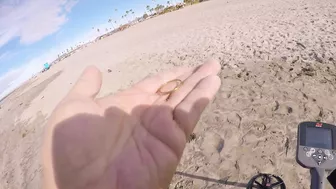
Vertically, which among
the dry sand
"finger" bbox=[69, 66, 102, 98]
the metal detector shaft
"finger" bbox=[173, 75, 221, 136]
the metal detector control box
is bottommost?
the dry sand

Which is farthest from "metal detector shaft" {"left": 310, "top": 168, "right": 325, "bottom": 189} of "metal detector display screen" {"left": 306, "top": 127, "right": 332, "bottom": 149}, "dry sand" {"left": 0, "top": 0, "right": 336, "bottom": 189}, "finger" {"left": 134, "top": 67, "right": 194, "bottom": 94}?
"dry sand" {"left": 0, "top": 0, "right": 336, "bottom": 189}

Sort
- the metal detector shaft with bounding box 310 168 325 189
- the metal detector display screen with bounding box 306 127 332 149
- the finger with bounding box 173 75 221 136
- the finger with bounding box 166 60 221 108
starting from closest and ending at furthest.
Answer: the metal detector shaft with bounding box 310 168 325 189, the metal detector display screen with bounding box 306 127 332 149, the finger with bounding box 173 75 221 136, the finger with bounding box 166 60 221 108

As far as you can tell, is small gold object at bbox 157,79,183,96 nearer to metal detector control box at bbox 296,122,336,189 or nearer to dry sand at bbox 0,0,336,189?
metal detector control box at bbox 296,122,336,189

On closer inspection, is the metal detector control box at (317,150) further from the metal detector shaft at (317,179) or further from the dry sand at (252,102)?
the dry sand at (252,102)

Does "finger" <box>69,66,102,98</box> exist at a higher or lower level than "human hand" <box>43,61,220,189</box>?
higher

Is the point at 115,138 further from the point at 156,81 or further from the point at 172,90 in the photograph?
the point at 156,81

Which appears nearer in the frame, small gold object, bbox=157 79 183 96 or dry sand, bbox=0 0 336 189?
small gold object, bbox=157 79 183 96

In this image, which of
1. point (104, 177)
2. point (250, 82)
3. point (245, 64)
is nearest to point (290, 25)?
point (245, 64)
